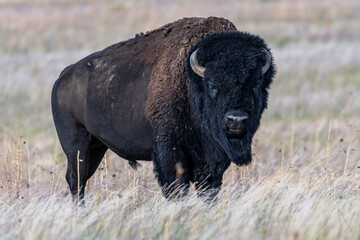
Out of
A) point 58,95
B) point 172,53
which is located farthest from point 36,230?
point 58,95

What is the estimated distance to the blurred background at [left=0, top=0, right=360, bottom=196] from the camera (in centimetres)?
1193

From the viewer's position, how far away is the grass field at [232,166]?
5926 mm

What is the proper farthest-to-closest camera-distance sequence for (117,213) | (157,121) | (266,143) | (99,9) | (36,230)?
1. (99,9)
2. (266,143)
3. (157,121)
4. (117,213)
5. (36,230)

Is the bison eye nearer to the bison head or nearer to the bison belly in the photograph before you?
the bison head

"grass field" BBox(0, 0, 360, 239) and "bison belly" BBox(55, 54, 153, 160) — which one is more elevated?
"bison belly" BBox(55, 54, 153, 160)

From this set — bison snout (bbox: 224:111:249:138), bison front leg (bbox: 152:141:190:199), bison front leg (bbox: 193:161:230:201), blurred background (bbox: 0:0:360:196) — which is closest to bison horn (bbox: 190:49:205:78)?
bison snout (bbox: 224:111:249:138)

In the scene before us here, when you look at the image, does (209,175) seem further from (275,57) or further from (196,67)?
(275,57)

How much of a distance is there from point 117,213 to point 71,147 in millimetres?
2513

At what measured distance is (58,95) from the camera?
8.84m

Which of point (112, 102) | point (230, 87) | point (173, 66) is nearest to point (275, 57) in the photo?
point (112, 102)

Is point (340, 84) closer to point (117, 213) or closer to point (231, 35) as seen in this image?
point (231, 35)

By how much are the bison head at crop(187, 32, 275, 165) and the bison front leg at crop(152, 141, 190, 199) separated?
333mm

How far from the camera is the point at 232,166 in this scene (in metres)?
8.95

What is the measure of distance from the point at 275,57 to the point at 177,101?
53.3ft
